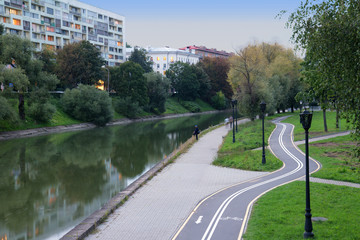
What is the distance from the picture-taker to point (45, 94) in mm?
49688

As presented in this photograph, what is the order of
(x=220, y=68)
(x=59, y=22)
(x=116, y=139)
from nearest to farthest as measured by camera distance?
1. (x=116, y=139)
2. (x=59, y=22)
3. (x=220, y=68)

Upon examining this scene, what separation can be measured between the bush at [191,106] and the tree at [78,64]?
33.4 meters

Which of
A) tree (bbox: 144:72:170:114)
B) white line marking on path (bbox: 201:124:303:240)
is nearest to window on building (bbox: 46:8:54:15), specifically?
tree (bbox: 144:72:170:114)

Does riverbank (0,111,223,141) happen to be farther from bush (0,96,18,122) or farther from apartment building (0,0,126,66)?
apartment building (0,0,126,66)

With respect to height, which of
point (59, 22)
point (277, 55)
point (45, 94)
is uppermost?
point (59, 22)

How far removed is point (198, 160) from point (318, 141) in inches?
441

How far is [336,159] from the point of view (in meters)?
23.5

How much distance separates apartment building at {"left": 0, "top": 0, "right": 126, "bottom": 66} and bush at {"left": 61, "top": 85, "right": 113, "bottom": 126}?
44.4 ft

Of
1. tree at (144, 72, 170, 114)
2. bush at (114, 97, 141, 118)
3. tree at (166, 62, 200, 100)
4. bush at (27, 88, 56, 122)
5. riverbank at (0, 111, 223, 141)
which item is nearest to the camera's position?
riverbank at (0, 111, 223, 141)

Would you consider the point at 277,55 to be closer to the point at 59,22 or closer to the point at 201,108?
the point at 201,108

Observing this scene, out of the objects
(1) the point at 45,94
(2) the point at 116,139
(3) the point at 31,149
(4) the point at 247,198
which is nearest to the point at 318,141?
(4) the point at 247,198

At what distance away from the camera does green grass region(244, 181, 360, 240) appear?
36.8 feet

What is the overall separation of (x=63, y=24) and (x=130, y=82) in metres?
24.9

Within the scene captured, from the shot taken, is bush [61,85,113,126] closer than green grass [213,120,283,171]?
No
